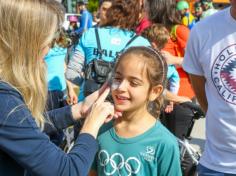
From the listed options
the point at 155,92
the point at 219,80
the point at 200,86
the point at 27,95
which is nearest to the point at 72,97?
the point at 200,86

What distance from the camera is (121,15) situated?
3631 millimetres

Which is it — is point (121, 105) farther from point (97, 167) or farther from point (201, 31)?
point (201, 31)

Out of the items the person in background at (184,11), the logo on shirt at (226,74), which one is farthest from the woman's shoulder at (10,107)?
the person in background at (184,11)

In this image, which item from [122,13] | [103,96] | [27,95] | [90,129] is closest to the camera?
[27,95]

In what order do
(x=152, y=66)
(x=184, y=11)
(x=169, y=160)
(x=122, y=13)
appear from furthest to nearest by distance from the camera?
(x=184, y=11), (x=122, y=13), (x=152, y=66), (x=169, y=160)

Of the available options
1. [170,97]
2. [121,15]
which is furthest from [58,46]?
[170,97]

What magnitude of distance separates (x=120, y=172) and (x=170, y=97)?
1.44 meters

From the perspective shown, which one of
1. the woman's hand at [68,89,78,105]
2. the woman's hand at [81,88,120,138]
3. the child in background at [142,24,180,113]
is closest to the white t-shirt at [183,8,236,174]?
the woman's hand at [81,88,120,138]

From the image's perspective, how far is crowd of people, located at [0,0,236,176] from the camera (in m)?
1.56

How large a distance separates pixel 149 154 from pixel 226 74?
20.8 inches

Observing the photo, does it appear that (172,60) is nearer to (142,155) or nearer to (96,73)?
(96,73)

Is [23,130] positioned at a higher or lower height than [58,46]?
higher

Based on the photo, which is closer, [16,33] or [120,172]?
[16,33]

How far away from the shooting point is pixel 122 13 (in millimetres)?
3625
